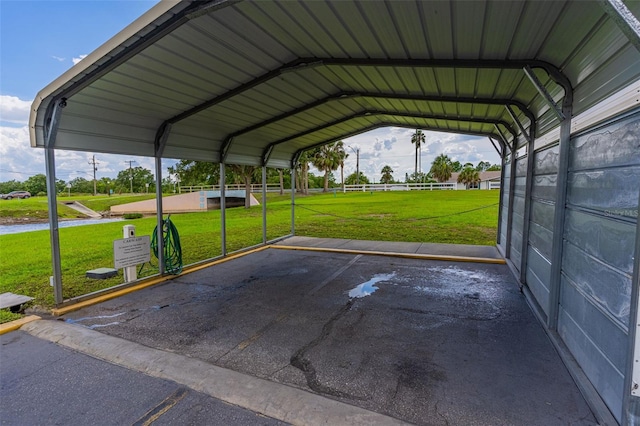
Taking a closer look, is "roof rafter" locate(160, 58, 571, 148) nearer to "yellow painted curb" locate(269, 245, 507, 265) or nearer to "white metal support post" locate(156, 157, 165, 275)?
"white metal support post" locate(156, 157, 165, 275)

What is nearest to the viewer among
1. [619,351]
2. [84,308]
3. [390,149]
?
[619,351]

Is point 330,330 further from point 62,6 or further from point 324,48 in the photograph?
point 62,6

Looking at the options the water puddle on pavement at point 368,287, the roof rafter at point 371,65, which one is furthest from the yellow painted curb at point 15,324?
the water puddle on pavement at point 368,287

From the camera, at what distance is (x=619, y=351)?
76.7 inches

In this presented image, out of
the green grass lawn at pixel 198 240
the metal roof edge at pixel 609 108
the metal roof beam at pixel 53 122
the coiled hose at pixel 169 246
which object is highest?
the metal roof beam at pixel 53 122

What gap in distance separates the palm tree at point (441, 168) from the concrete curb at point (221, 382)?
48.8 m

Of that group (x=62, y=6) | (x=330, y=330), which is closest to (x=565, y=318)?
(x=330, y=330)

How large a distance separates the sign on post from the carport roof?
1.42 meters

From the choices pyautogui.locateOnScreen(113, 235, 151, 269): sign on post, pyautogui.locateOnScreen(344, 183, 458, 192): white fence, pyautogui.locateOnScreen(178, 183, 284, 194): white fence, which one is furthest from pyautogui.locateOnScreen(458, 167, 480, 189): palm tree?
pyautogui.locateOnScreen(113, 235, 151, 269): sign on post

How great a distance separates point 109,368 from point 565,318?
165 inches

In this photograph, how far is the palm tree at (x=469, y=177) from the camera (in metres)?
42.1

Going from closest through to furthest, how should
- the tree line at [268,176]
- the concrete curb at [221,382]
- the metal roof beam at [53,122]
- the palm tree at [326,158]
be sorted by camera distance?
the concrete curb at [221,382]
the metal roof beam at [53,122]
the tree line at [268,176]
the palm tree at [326,158]

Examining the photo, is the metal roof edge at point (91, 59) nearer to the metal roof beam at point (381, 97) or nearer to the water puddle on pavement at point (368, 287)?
the metal roof beam at point (381, 97)

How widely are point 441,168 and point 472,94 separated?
148ft
